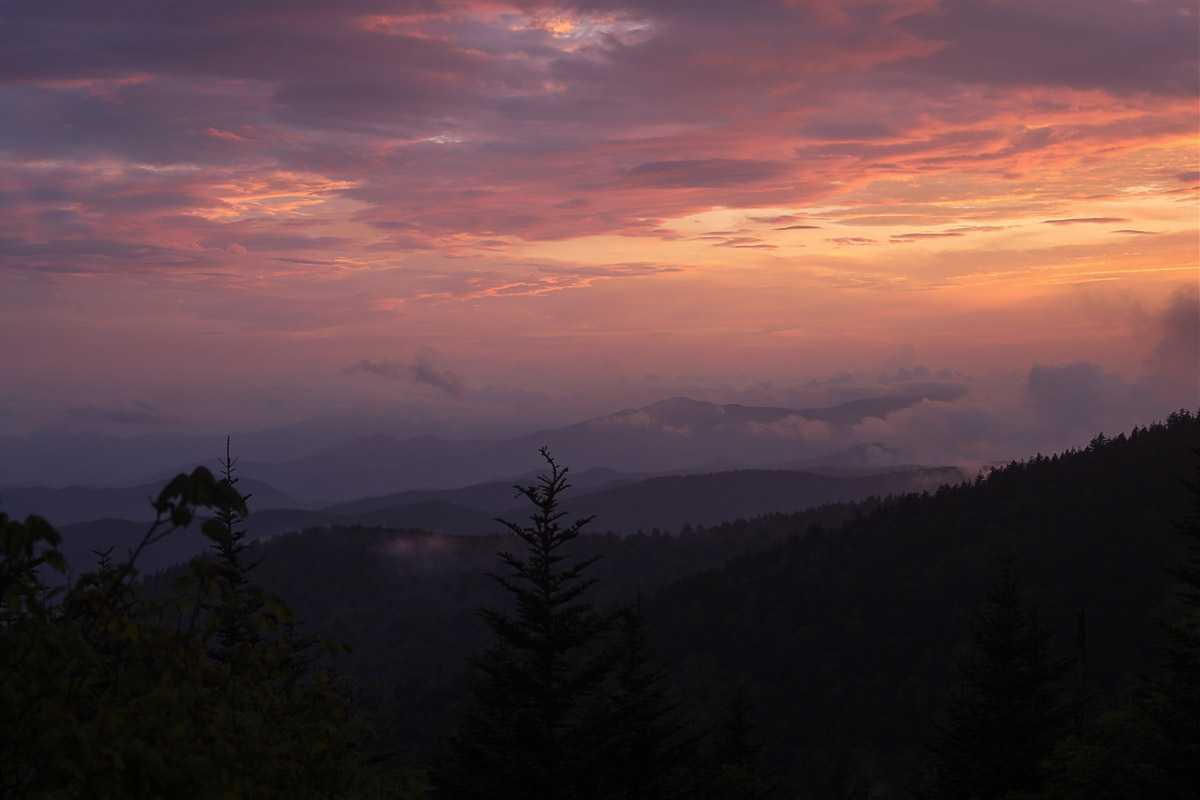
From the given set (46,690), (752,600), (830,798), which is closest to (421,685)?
(752,600)

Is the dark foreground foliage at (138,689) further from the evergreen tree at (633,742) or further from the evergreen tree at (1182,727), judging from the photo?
the evergreen tree at (1182,727)

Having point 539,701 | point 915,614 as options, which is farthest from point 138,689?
point 915,614

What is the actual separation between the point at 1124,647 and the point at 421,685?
122m

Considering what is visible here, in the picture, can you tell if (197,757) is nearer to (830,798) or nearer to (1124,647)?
(830,798)

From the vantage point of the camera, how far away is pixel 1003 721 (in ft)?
115

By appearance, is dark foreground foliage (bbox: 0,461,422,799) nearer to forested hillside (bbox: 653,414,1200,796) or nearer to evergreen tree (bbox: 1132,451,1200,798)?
evergreen tree (bbox: 1132,451,1200,798)

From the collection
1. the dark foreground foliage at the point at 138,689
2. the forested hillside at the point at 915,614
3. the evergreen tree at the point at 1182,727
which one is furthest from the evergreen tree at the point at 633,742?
the forested hillside at the point at 915,614

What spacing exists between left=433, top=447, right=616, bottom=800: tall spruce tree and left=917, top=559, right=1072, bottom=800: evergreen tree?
1955 cm

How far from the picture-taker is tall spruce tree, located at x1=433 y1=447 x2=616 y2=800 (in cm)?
2066

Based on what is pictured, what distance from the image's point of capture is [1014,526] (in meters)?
193

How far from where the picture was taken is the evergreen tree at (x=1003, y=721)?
34406mm

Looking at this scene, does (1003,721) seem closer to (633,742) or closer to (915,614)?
(633,742)

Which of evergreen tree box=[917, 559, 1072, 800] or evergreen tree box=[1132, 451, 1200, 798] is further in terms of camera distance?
evergreen tree box=[917, 559, 1072, 800]

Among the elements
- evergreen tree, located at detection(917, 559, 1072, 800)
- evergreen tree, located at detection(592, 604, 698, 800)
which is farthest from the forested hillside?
evergreen tree, located at detection(592, 604, 698, 800)
